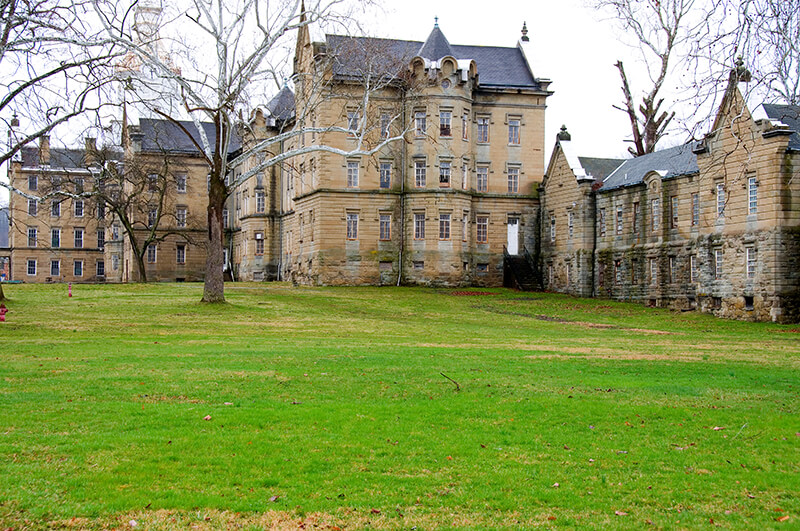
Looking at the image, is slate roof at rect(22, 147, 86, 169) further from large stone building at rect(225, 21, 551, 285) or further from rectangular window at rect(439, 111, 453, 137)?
rectangular window at rect(439, 111, 453, 137)

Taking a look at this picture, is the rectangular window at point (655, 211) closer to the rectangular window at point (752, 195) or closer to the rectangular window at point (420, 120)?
the rectangular window at point (752, 195)

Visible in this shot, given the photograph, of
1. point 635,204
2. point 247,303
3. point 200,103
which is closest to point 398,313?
point 247,303

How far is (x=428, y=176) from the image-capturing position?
5472 cm

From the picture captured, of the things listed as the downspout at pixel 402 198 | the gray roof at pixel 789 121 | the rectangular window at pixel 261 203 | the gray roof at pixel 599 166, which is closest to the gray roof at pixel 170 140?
the rectangular window at pixel 261 203

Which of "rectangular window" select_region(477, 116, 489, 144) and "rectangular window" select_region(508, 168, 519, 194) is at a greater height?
"rectangular window" select_region(477, 116, 489, 144)

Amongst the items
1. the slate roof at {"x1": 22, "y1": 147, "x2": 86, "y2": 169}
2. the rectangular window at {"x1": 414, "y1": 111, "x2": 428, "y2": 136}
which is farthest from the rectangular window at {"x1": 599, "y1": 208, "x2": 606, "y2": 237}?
the slate roof at {"x1": 22, "y1": 147, "x2": 86, "y2": 169}

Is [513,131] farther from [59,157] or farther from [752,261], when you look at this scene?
[59,157]

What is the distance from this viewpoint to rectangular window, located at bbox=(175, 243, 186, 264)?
79500 millimetres

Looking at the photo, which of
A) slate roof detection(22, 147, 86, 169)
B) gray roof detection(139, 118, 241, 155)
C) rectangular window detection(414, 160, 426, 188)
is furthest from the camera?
gray roof detection(139, 118, 241, 155)

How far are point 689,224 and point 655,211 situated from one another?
309cm

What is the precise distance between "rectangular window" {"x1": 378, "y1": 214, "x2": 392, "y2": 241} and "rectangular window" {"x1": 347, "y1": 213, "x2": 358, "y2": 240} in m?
1.67

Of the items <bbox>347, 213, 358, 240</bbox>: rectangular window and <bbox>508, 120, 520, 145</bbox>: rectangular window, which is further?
<bbox>508, 120, 520, 145</bbox>: rectangular window

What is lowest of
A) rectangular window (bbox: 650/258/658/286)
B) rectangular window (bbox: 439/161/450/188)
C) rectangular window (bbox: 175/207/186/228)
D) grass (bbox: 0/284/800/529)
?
grass (bbox: 0/284/800/529)

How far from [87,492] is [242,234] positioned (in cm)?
6485
